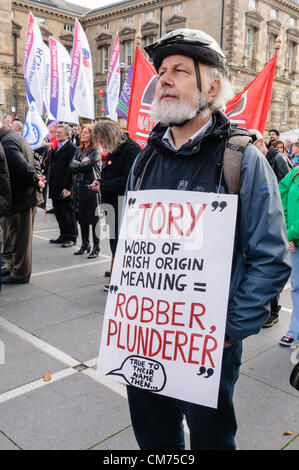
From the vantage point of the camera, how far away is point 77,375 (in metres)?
3.20

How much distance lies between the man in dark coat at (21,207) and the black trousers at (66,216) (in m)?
1.97

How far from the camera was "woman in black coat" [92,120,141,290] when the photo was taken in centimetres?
470

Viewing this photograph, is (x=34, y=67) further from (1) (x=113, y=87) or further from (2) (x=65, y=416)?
(2) (x=65, y=416)

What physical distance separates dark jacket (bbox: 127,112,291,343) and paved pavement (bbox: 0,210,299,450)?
1.24 meters

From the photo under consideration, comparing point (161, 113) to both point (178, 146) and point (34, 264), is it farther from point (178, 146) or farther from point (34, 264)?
point (34, 264)

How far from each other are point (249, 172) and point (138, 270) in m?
0.57

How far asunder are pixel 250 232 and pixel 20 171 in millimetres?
3986

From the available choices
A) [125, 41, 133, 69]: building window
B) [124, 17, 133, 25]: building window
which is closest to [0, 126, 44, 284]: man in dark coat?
[125, 41, 133, 69]: building window

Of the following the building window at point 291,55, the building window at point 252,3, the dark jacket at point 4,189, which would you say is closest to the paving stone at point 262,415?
the dark jacket at point 4,189

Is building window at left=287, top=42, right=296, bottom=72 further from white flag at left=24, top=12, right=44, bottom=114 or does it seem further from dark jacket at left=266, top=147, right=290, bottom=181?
dark jacket at left=266, top=147, right=290, bottom=181

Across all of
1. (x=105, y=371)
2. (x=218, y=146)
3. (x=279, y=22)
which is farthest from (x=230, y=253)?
(x=279, y=22)

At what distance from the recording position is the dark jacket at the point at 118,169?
472 cm

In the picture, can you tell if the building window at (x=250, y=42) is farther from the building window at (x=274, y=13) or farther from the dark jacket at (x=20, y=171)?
the dark jacket at (x=20, y=171)

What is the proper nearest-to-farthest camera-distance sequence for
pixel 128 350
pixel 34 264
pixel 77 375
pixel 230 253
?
1. pixel 230 253
2. pixel 128 350
3. pixel 77 375
4. pixel 34 264
